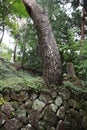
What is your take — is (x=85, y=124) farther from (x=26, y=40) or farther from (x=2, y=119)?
(x=26, y=40)

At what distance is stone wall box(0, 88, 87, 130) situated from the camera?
6706 millimetres

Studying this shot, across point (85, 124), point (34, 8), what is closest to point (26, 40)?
point (34, 8)

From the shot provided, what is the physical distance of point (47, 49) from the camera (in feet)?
25.0

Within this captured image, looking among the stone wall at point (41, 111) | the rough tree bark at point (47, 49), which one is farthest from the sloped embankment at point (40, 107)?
the rough tree bark at point (47, 49)

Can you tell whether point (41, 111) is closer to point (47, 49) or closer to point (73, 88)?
point (73, 88)

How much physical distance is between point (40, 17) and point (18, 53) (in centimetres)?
1424

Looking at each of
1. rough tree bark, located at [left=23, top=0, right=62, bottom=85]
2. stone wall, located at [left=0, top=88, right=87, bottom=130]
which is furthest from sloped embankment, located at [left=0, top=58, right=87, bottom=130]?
rough tree bark, located at [left=23, top=0, right=62, bottom=85]

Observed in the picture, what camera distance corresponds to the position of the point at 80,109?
771cm

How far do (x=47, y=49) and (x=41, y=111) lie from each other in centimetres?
192

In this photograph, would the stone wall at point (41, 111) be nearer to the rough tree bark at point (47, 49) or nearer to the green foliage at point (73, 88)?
the green foliage at point (73, 88)

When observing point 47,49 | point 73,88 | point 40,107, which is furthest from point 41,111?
point 47,49

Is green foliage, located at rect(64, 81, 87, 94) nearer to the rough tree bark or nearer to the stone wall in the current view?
the stone wall

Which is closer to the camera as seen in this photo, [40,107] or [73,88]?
[40,107]

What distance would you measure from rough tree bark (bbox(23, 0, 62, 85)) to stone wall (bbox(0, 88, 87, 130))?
17.6 inches
